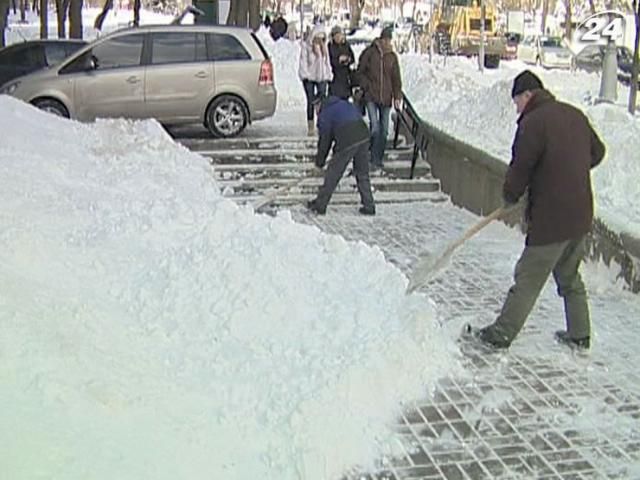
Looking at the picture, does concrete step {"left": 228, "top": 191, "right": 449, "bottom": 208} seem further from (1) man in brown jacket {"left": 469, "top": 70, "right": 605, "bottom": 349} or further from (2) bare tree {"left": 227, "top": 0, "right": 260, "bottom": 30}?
(2) bare tree {"left": 227, "top": 0, "right": 260, "bottom": 30}

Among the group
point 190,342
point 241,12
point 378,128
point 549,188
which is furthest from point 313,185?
point 241,12

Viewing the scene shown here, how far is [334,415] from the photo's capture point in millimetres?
4750

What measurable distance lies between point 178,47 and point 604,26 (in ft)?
24.3

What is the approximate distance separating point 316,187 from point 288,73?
418 inches

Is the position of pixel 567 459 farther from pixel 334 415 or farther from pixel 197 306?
pixel 197 306

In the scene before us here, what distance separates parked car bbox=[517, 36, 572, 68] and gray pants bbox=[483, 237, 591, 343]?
98.5 ft

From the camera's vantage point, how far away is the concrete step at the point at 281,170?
39.3ft

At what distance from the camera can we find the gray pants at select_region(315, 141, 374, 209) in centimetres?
1016

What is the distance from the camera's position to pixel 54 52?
15.4m

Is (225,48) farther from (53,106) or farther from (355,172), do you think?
(355,172)

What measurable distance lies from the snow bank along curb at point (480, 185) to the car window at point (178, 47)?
3.55m

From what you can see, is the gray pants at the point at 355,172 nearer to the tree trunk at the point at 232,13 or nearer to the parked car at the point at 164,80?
the parked car at the point at 164,80

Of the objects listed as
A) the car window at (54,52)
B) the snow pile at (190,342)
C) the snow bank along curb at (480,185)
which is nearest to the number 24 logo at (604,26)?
the snow bank along curb at (480,185)

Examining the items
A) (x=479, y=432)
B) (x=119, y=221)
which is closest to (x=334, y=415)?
(x=479, y=432)
